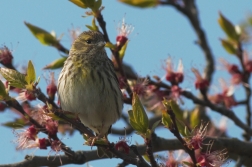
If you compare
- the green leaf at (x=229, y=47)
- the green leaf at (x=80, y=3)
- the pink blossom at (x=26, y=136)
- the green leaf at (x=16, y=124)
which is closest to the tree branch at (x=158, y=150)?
the pink blossom at (x=26, y=136)

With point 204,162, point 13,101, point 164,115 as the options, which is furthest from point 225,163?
point 13,101

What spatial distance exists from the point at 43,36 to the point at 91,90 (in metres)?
0.71

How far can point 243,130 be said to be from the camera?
18.9ft

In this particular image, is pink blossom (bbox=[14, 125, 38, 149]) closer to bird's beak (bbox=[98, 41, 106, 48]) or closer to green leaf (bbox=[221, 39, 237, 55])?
bird's beak (bbox=[98, 41, 106, 48])

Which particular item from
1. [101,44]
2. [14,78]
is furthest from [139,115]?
[101,44]

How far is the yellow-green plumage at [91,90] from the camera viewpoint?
17.9 ft

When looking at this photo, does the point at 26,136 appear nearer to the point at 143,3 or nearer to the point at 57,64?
the point at 57,64

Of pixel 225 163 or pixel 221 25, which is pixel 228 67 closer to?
pixel 221 25

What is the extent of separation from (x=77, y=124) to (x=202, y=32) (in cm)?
284

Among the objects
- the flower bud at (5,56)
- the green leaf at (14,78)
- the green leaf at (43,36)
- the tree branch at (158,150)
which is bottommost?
the tree branch at (158,150)

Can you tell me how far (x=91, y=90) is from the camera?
215 inches

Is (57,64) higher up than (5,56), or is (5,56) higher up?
(5,56)

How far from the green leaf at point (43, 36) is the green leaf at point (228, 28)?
1621 mm

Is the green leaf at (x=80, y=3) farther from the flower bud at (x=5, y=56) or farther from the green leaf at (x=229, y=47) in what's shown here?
the green leaf at (x=229, y=47)
